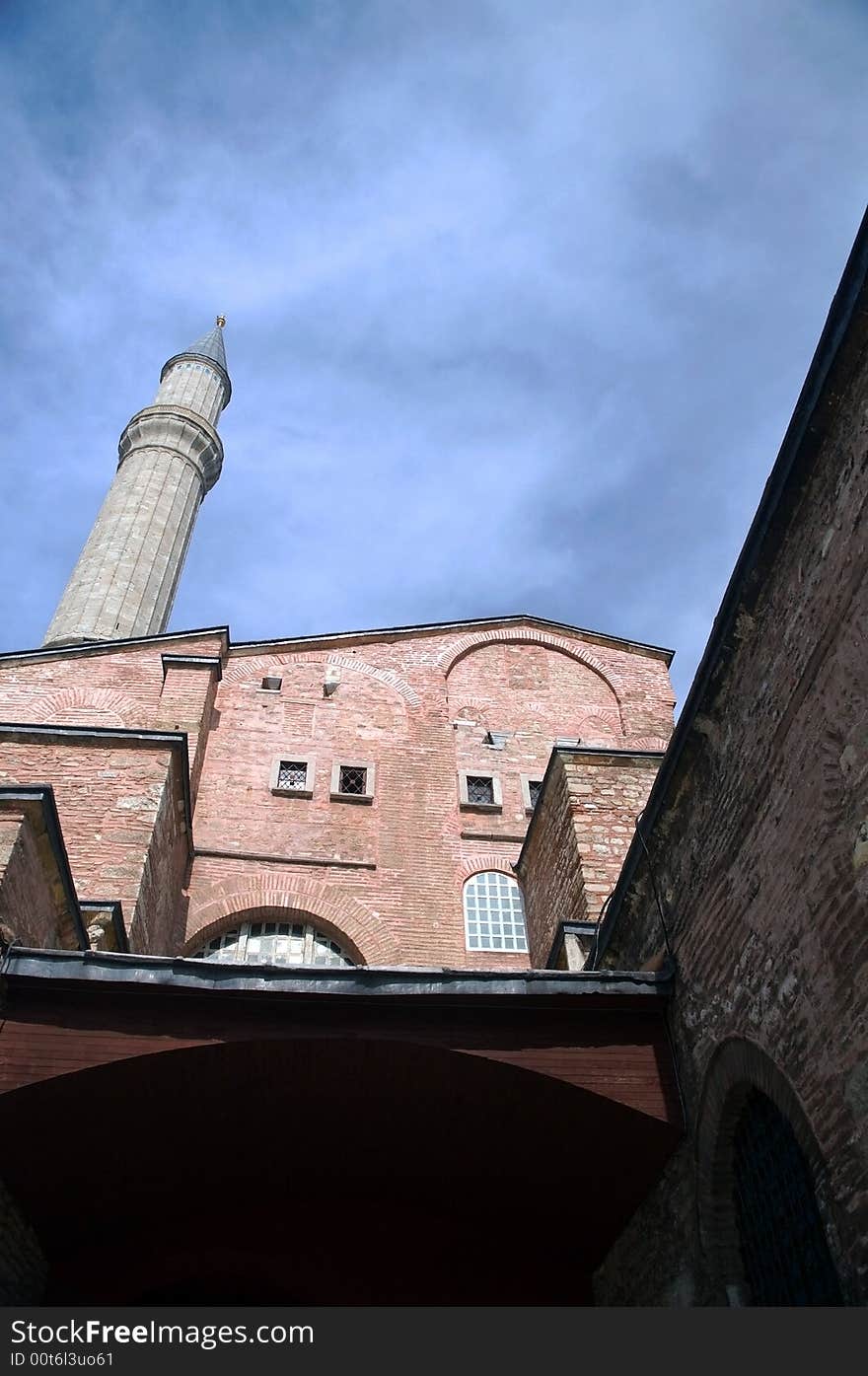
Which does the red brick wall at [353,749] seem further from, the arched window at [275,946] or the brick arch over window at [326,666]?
the arched window at [275,946]

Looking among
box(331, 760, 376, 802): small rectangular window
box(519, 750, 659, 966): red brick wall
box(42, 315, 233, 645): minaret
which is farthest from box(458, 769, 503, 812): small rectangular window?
box(42, 315, 233, 645): minaret

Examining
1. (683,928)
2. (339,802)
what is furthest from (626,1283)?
(339,802)

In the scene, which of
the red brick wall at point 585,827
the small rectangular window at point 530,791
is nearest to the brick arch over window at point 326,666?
the small rectangular window at point 530,791

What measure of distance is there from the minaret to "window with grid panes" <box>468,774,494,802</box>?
30.2ft

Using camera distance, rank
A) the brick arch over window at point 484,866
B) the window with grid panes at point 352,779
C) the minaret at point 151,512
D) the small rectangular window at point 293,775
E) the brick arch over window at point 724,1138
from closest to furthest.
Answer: the brick arch over window at point 724,1138
the brick arch over window at point 484,866
the small rectangular window at point 293,775
the window with grid panes at point 352,779
the minaret at point 151,512

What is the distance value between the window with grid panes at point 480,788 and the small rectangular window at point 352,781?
1.37m

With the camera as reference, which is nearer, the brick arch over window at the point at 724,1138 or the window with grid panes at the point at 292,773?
the brick arch over window at the point at 724,1138

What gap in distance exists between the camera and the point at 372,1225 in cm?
671

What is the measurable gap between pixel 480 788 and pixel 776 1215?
928cm

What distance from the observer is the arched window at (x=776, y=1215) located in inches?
162

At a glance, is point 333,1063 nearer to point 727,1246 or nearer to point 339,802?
point 727,1246

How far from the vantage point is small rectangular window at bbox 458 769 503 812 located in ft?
43.4

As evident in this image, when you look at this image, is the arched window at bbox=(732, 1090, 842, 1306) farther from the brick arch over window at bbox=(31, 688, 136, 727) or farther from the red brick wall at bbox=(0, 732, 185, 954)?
the brick arch over window at bbox=(31, 688, 136, 727)

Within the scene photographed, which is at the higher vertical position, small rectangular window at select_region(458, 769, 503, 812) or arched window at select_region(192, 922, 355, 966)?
small rectangular window at select_region(458, 769, 503, 812)
